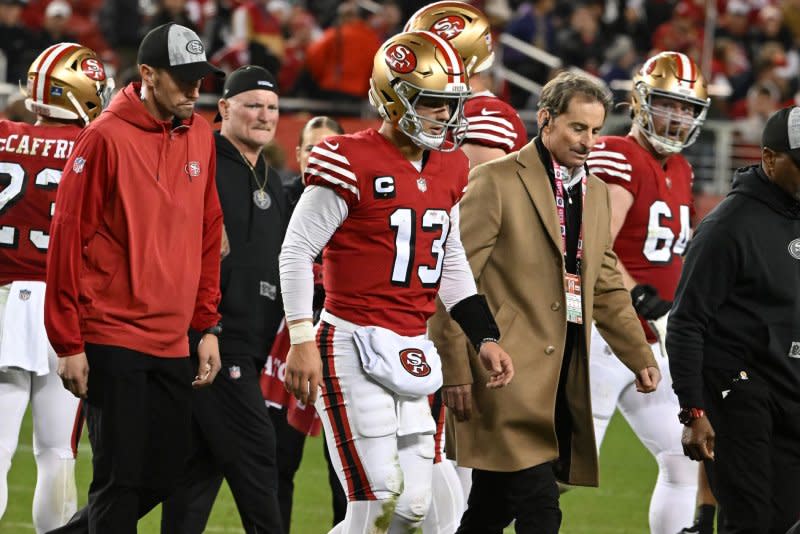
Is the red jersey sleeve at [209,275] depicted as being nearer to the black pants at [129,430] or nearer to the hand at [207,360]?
the hand at [207,360]

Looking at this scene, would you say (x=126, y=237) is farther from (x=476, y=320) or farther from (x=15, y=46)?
(x=15, y=46)

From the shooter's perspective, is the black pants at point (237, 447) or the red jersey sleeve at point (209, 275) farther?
the black pants at point (237, 447)

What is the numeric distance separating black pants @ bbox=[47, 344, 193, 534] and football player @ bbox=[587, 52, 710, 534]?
2.14 m

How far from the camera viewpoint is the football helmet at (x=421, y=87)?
4477 millimetres

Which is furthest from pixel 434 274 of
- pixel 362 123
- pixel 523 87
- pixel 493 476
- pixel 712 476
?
pixel 523 87

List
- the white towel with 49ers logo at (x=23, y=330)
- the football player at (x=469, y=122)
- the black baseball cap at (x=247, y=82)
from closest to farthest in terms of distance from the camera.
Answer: the football player at (x=469, y=122) → the white towel with 49ers logo at (x=23, y=330) → the black baseball cap at (x=247, y=82)

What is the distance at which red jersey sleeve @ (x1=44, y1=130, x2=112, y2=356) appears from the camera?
4.03 meters

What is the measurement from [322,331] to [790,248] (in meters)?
1.49

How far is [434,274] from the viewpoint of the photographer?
456 centimetres

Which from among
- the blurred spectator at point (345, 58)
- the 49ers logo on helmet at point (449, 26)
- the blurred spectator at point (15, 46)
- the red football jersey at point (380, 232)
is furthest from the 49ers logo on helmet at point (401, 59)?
the blurred spectator at point (15, 46)

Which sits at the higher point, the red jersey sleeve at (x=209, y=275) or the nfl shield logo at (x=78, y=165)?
the nfl shield logo at (x=78, y=165)

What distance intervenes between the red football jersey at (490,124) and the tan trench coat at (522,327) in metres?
0.56

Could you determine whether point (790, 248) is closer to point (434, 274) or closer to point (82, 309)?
point (434, 274)

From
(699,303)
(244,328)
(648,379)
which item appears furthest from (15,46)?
(699,303)
